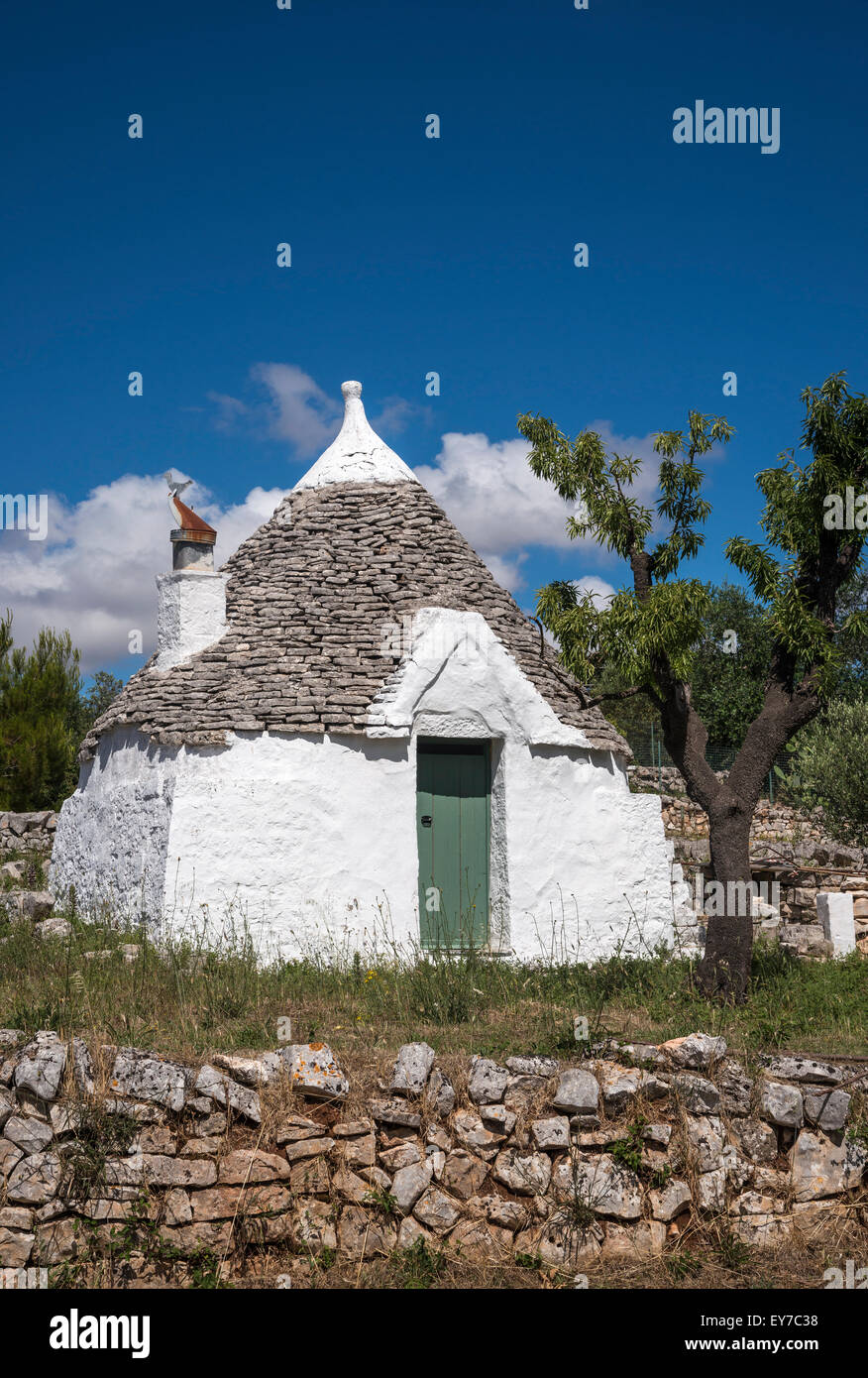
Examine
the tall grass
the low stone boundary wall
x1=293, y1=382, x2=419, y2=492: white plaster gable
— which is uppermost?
x1=293, y1=382, x2=419, y2=492: white plaster gable

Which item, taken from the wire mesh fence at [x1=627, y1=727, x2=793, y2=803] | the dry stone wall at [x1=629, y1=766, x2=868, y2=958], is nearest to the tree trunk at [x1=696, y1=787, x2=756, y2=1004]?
the dry stone wall at [x1=629, y1=766, x2=868, y2=958]

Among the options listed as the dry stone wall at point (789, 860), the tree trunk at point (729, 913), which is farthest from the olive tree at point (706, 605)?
the dry stone wall at point (789, 860)

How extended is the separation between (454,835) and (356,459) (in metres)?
5.22

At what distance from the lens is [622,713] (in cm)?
3238

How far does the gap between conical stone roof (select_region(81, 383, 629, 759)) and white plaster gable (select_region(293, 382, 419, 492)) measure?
0.05 feet

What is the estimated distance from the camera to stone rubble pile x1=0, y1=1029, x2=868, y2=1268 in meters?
6.08

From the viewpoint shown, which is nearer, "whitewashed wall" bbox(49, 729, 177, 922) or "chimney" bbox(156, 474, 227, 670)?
"whitewashed wall" bbox(49, 729, 177, 922)

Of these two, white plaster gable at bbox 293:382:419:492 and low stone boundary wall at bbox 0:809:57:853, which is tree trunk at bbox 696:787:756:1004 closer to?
white plaster gable at bbox 293:382:419:492

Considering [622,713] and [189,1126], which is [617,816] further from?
[622,713]

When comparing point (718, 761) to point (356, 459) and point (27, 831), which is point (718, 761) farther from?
point (27, 831)

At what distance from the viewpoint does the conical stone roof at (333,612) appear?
1096 centimetres

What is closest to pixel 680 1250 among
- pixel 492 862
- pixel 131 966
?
pixel 131 966

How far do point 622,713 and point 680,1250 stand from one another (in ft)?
87.2

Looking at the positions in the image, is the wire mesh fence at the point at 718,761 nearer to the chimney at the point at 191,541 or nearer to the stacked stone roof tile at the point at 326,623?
the stacked stone roof tile at the point at 326,623
